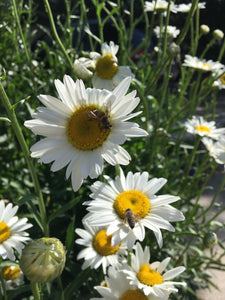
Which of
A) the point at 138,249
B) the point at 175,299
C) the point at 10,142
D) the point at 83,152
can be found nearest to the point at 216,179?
the point at 175,299

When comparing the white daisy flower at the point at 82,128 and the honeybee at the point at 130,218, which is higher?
the white daisy flower at the point at 82,128

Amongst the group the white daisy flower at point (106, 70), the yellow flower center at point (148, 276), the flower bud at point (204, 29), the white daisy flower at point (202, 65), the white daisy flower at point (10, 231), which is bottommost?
the yellow flower center at point (148, 276)

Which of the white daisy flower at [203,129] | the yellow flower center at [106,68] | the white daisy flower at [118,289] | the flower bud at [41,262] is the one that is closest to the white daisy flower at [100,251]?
the white daisy flower at [118,289]

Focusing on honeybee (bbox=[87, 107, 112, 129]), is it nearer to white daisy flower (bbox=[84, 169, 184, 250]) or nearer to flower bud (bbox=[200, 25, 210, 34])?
white daisy flower (bbox=[84, 169, 184, 250])

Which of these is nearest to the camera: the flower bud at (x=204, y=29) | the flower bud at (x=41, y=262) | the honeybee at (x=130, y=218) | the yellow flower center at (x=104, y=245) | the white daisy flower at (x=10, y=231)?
the flower bud at (x=41, y=262)

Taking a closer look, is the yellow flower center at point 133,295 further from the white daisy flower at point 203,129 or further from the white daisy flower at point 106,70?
the white daisy flower at point 203,129

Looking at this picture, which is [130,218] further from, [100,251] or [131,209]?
[100,251]
